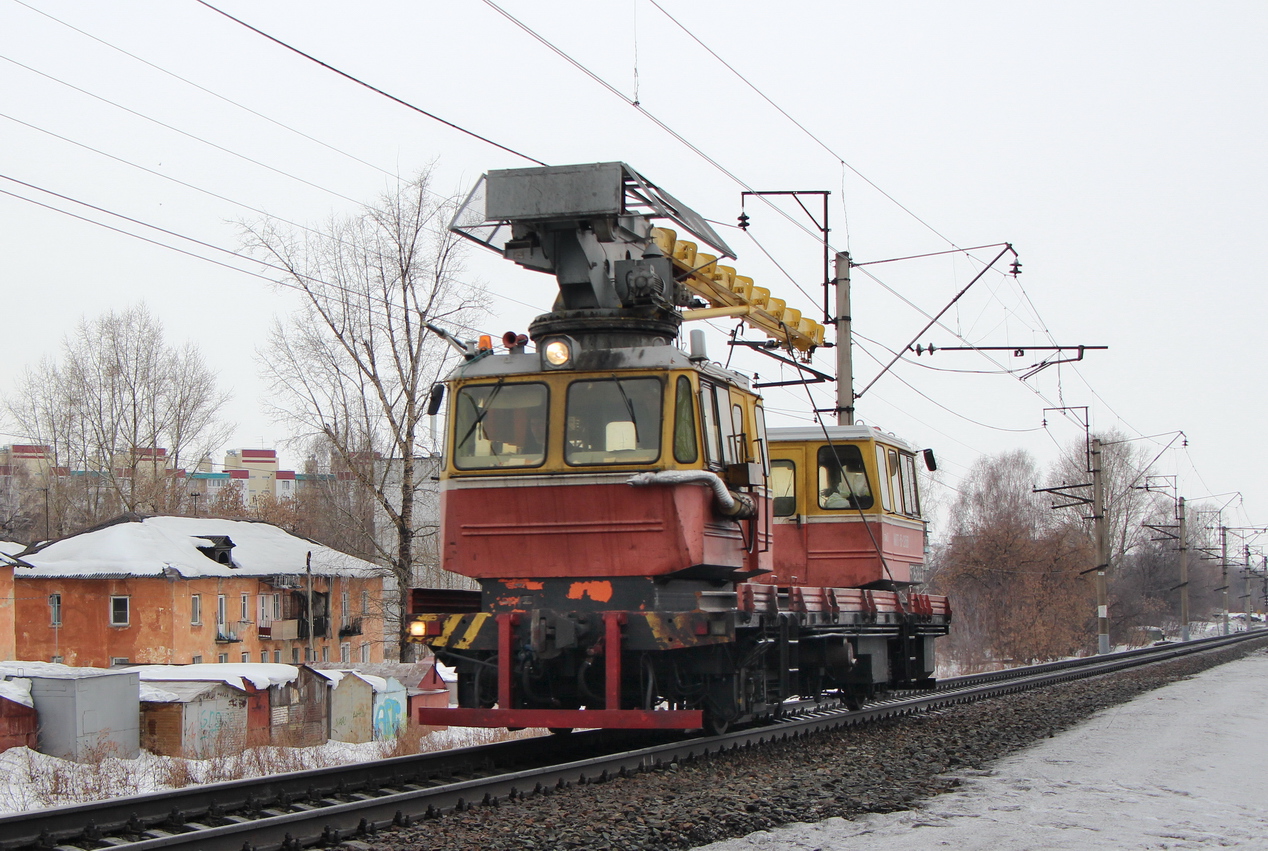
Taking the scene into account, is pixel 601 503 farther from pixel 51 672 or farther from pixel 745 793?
pixel 51 672

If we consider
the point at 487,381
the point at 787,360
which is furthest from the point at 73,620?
the point at 487,381

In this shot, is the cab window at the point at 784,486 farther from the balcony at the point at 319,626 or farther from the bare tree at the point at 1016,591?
the balcony at the point at 319,626

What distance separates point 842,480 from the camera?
48.8ft

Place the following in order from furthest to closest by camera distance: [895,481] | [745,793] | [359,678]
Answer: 1. [359,678]
2. [895,481]
3. [745,793]

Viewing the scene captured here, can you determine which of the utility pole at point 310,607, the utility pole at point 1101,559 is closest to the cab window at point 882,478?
the utility pole at point 1101,559

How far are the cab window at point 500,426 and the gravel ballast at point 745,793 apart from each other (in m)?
2.94

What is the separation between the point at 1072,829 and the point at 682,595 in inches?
151

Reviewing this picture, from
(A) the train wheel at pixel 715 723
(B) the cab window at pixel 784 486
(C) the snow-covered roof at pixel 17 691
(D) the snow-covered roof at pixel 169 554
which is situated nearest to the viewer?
(A) the train wheel at pixel 715 723

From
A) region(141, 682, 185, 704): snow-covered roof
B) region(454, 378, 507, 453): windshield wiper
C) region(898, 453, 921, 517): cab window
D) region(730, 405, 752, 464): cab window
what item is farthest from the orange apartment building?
region(730, 405, 752, 464): cab window

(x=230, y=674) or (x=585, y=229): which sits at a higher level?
(x=585, y=229)

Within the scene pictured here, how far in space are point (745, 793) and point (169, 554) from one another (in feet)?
133

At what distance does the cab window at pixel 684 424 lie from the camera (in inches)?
393

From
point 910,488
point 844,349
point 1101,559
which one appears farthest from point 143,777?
point 1101,559

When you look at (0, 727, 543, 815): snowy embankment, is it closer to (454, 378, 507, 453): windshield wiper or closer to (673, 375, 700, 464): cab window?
(454, 378, 507, 453): windshield wiper
